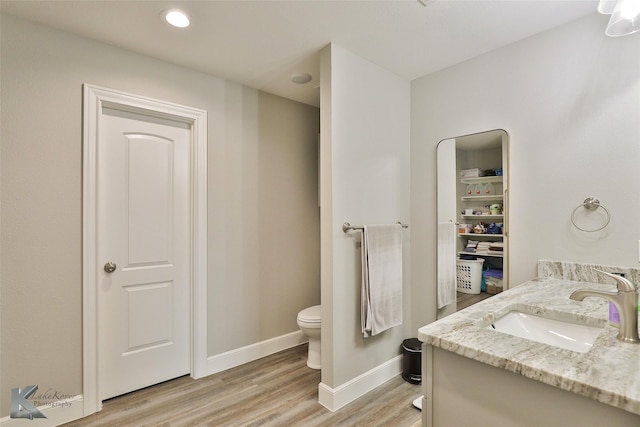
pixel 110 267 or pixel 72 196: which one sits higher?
pixel 72 196

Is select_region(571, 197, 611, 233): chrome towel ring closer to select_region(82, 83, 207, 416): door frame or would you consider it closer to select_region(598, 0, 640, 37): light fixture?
select_region(598, 0, 640, 37): light fixture

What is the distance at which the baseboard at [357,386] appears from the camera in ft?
6.89

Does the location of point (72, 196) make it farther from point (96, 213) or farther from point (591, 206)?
point (591, 206)

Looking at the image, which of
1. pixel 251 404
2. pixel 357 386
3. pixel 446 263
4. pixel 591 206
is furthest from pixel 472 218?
pixel 251 404

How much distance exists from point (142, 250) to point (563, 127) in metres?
2.92

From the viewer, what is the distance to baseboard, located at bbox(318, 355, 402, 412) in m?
2.10

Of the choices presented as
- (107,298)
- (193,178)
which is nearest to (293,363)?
(107,298)

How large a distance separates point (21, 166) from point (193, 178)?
0.99m

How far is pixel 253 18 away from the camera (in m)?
1.86

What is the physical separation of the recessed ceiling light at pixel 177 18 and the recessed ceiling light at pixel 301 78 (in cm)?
92

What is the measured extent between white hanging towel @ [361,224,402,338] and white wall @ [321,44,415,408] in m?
0.09

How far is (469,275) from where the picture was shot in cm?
230

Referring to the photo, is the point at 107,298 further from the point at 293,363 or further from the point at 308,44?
the point at 308,44

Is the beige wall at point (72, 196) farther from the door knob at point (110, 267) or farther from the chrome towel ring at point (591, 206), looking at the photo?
the chrome towel ring at point (591, 206)
